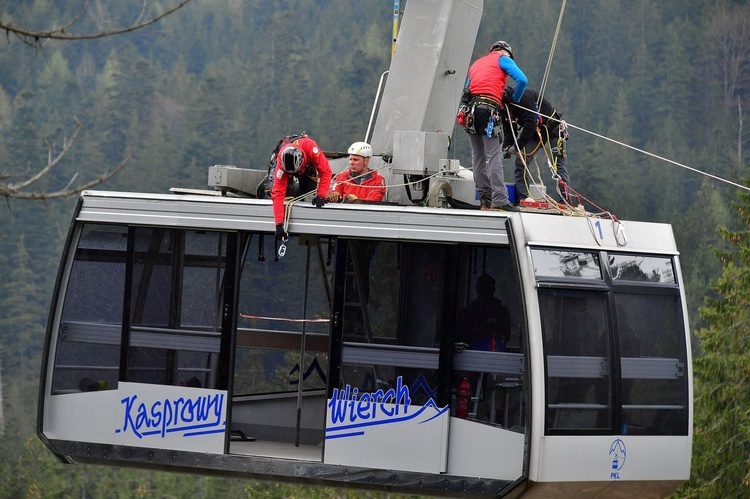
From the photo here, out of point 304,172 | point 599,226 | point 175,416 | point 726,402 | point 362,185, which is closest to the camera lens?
point 599,226

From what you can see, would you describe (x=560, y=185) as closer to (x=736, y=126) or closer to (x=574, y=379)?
(x=574, y=379)

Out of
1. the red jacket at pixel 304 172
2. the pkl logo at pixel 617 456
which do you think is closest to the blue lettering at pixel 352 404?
the red jacket at pixel 304 172

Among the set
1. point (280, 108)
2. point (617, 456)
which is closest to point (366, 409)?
point (617, 456)

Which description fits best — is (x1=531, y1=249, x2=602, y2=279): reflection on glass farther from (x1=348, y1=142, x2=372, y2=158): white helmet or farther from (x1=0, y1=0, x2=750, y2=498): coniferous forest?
(x1=0, y1=0, x2=750, y2=498): coniferous forest

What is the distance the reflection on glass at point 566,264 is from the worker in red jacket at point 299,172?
1.55 metres

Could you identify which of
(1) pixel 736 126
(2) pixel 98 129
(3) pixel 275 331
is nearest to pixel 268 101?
(2) pixel 98 129

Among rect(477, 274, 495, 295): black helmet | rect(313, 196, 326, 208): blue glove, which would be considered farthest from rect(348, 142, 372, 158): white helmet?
rect(477, 274, 495, 295): black helmet

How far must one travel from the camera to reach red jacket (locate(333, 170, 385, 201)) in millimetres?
10570

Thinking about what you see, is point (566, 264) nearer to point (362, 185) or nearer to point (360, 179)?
point (362, 185)

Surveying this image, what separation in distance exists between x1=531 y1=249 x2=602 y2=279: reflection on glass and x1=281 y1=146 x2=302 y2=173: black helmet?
6.01 ft

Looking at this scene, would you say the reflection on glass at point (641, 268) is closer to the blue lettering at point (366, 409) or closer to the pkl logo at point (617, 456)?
the pkl logo at point (617, 456)

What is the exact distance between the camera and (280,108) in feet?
291

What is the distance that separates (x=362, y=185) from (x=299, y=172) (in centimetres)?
98

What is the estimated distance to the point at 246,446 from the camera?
9.83 m
